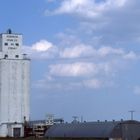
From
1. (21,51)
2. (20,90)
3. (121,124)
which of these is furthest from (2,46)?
(121,124)

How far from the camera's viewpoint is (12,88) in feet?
443

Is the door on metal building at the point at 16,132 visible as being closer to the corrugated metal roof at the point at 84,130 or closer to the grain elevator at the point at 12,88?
the grain elevator at the point at 12,88

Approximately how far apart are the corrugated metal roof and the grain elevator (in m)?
12.8

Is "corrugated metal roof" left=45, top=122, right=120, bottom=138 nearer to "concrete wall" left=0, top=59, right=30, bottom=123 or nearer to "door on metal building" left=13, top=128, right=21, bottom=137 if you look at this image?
"concrete wall" left=0, top=59, right=30, bottom=123

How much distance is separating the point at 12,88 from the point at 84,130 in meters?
32.9

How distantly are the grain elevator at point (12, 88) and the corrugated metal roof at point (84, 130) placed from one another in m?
12.8

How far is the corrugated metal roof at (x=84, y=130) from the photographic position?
325 ft

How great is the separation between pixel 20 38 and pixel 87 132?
45.7m

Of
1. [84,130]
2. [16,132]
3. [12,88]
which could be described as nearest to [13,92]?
[12,88]

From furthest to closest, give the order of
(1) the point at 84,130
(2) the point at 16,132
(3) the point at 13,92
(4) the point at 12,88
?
(2) the point at 16,132 < (4) the point at 12,88 < (3) the point at 13,92 < (1) the point at 84,130

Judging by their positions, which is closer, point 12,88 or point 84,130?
point 84,130

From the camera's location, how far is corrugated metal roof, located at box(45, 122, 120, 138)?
98.9m

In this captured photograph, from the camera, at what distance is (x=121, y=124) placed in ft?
320

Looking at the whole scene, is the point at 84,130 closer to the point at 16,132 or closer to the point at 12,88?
the point at 12,88
